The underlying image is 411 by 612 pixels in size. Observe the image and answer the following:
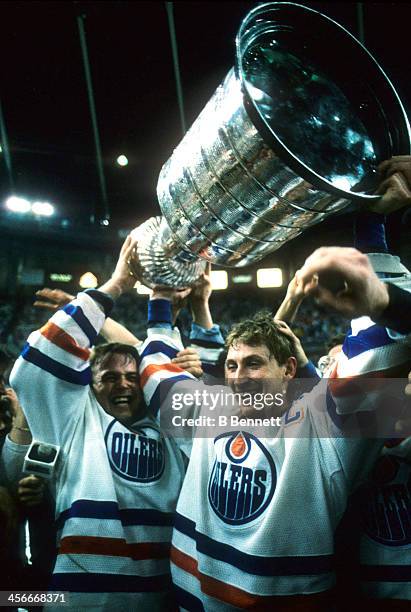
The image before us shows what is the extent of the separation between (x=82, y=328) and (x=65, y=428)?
275 mm

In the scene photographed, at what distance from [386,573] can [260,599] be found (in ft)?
1.07

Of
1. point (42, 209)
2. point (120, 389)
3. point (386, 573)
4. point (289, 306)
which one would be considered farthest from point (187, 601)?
point (42, 209)

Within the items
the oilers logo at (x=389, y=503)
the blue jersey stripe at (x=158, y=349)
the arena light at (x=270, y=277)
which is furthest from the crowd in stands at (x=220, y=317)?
the oilers logo at (x=389, y=503)

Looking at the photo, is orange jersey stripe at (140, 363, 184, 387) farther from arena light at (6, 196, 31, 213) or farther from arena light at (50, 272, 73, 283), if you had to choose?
arena light at (50, 272, 73, 283)

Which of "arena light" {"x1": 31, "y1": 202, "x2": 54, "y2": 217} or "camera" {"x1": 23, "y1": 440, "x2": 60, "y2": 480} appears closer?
"camera" {"x1": 23, "y1": 440, "x2": 60, "y2": 480}

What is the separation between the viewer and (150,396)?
1.15 m

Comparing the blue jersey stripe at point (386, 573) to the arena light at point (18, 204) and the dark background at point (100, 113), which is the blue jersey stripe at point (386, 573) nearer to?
the dark background at point (100, 113)

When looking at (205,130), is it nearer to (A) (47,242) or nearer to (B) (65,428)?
(B) (65,428)

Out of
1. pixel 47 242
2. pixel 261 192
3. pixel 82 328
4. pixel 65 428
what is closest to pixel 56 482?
pixel 65 428

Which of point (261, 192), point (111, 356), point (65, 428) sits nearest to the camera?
point (261, 192)

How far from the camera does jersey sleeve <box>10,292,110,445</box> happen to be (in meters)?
1.05

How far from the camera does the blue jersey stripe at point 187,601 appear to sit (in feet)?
3.18

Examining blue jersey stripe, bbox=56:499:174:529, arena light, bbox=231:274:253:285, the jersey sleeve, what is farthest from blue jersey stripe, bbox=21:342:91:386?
arena light, bbox=231:274:253:285

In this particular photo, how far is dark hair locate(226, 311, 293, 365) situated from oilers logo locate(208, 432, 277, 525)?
0.24 meters
